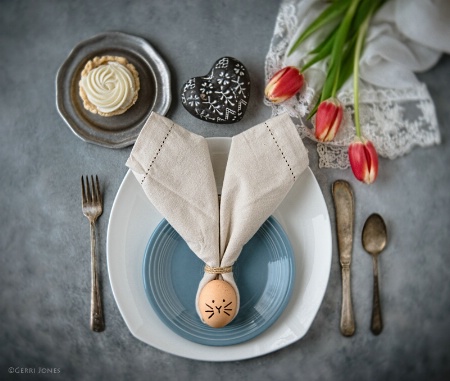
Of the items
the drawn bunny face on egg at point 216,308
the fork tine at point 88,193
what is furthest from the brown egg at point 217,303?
the fork tine at point 88,193

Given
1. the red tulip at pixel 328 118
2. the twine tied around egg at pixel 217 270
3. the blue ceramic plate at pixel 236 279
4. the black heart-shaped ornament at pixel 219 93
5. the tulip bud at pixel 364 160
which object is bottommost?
the blue ceramic plate at pixel 236 279

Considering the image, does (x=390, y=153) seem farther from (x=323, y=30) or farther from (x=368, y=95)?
(x=323, y=30)

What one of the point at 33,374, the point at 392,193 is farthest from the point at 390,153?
the point at 33,374

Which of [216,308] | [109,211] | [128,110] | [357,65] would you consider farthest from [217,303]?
[357,65]

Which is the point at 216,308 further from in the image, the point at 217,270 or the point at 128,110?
the point at 128,110

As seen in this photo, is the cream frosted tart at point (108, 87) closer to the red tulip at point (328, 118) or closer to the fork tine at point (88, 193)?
the fork tine at point (88, 193)

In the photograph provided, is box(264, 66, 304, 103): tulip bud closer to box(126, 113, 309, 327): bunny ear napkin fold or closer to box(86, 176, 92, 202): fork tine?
box(126, 113, 309, 327): bunny ear napkin fold
